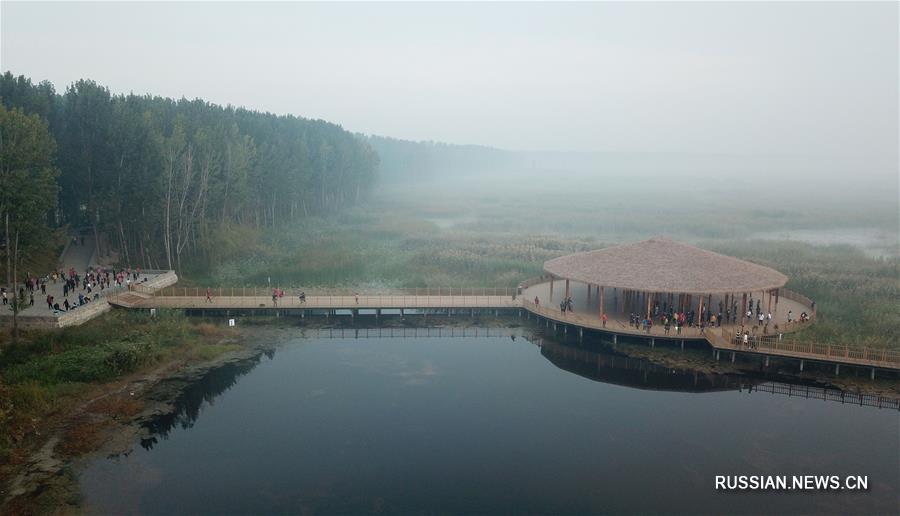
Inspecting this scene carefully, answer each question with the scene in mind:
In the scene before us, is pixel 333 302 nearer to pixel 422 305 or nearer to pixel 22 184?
pixel 422 305

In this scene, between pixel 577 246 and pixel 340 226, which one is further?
pixel 340 226

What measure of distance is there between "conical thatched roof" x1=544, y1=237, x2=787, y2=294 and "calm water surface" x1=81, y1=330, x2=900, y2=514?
6317 millimetres

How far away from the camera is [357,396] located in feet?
122

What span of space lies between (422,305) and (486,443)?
874 inches

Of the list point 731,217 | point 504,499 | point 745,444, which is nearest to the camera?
point 504,499

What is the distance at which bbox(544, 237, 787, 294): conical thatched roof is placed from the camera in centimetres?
4503

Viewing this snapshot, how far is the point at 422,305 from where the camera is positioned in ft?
173

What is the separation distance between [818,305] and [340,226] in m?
71.7

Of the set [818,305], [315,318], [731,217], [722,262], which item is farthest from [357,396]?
[731,217]

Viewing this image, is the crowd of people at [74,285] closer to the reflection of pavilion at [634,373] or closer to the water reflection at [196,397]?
the water reflection at [196,397]

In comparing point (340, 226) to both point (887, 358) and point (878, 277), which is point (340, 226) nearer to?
point (878, 277)

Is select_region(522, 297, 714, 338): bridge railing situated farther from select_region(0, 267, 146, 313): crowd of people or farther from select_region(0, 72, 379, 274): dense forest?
select_region(0, 72, 379, 274): dense forest

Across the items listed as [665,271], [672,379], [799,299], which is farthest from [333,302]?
[799,299]

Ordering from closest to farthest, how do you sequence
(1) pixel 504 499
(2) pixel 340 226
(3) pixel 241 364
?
(1) pixel 504 499 < (3) pixel 241 364 < (2) pixel 340 226
